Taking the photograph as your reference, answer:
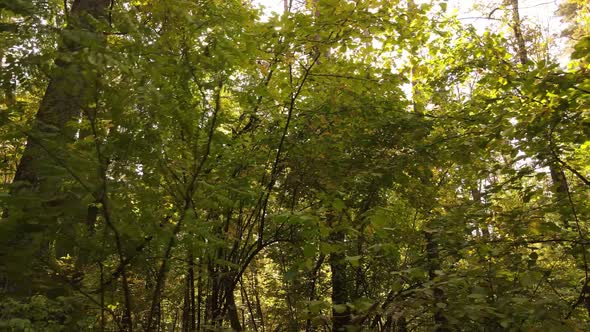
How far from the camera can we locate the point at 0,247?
1.94 meters

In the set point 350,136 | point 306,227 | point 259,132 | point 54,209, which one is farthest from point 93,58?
point 350,136

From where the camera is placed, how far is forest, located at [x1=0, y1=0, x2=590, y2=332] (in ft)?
6.53

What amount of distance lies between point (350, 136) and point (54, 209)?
2779 millimetres

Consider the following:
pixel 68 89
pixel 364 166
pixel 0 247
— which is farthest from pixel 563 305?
pixel 0 247

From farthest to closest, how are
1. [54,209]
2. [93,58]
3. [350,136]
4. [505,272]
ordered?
[350,136]
[505,272]
[54,209]
[93,58]

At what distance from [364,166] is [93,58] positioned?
2.44m

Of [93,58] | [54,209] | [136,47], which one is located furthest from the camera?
[136,47]

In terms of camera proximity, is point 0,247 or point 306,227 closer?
point 0,247

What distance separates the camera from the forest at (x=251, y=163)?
1990 millimetres

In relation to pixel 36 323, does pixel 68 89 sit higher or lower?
higher

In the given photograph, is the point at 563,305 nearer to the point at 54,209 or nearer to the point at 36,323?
the point at 54,209

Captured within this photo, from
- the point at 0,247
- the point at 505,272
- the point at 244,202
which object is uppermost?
the point at 244,202

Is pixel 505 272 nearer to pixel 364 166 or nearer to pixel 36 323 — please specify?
pixel 364 166

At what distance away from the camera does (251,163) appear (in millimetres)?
3680
